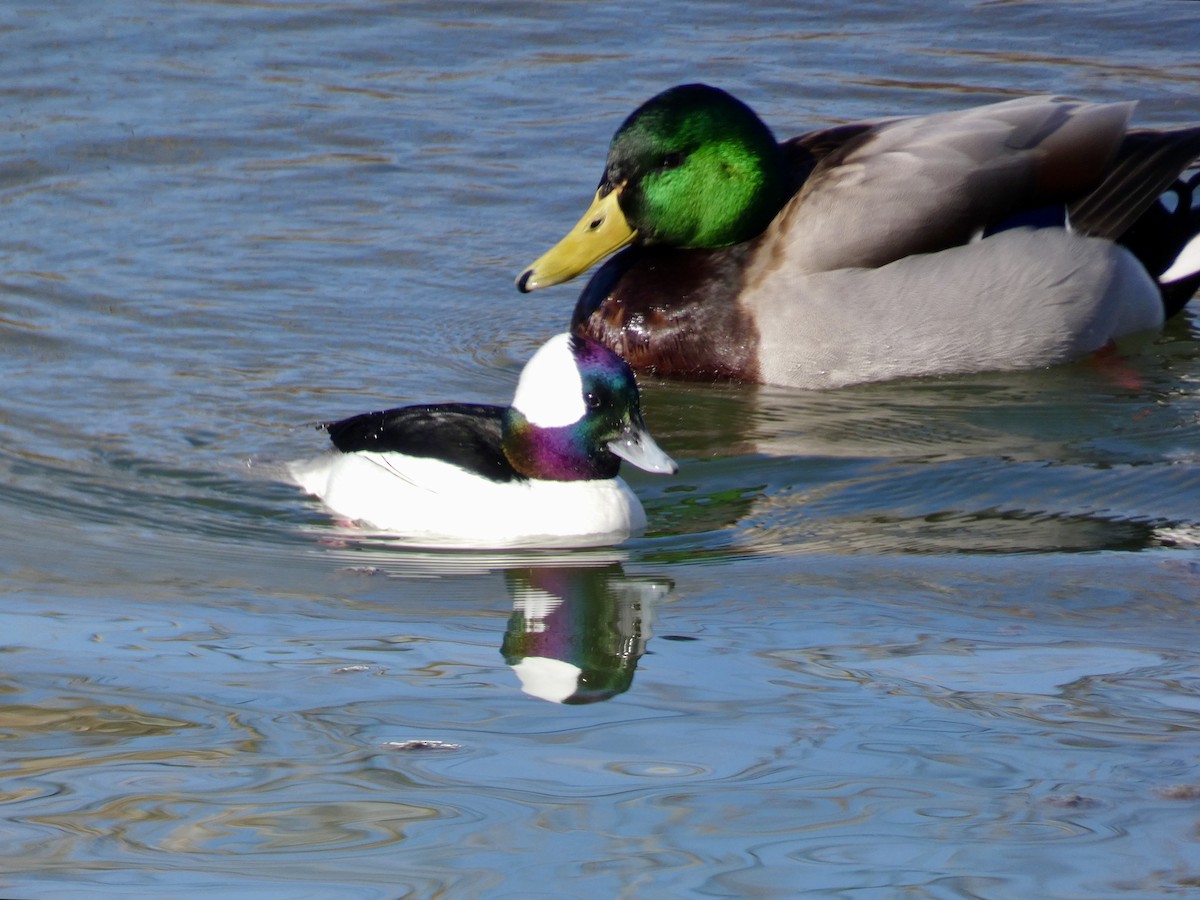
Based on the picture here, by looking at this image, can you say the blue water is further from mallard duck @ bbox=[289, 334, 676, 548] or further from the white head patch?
the white head patch

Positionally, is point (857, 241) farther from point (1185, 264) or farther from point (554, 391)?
point (554, 391)

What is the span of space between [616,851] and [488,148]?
8066mm

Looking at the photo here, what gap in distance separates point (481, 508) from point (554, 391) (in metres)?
0.44

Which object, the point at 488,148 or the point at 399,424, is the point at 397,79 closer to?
the point at 488,148

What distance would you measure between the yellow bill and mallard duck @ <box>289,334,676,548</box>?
171 cm

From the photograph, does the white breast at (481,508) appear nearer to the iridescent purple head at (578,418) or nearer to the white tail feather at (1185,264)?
the iridescent purple head at (578,418)

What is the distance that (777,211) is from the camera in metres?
8.16

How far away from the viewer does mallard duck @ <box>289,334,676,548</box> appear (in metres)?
5.98

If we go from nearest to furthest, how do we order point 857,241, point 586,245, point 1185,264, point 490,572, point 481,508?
point 490,572 → point 481,508 → point 857,241 → point 586,245 → point 1185,264

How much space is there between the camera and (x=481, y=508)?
19.7ft

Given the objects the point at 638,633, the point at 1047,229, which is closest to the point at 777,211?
the point at 1047,229

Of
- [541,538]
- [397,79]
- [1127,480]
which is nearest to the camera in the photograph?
[541,538]

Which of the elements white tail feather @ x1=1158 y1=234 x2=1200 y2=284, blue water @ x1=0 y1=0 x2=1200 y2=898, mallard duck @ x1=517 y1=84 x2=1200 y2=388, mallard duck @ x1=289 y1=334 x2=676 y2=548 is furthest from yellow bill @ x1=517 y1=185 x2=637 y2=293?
white tail feather @ x1=1158 y1=234 x2=1200 y2=284

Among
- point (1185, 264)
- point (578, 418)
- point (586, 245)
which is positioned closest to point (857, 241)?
point (586, 245)
